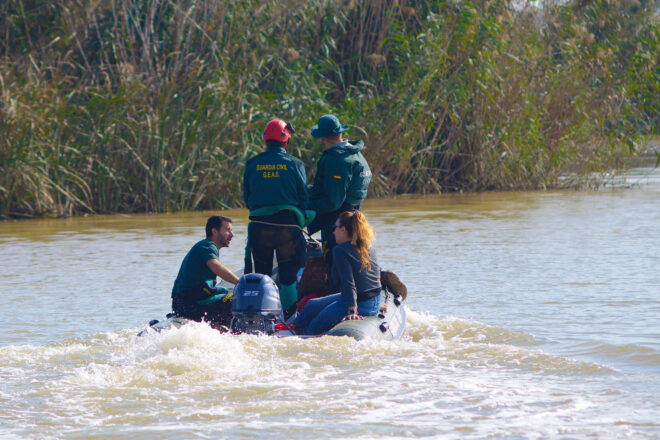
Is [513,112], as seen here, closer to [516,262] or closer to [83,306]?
[516,262]

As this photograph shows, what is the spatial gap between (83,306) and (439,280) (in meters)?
3.73

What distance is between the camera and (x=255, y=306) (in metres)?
7.35

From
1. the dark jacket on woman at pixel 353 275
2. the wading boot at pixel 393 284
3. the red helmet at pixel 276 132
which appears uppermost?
the red helmet at pixel 276 132

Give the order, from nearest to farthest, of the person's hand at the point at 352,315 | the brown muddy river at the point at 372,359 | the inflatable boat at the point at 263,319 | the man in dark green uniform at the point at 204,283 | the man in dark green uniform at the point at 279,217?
the brown muddy river at the point at 372,359
the inflatable boat at the point at 263,319
the person's hand at the point at 352,315
the man in dark green uniform at the point at 204,283
the man in dark green uniform at the point at 279,217

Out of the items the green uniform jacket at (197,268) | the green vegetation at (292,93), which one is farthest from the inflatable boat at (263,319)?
the green vegetation at (292,93)

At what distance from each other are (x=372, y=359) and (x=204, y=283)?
1.50 meters

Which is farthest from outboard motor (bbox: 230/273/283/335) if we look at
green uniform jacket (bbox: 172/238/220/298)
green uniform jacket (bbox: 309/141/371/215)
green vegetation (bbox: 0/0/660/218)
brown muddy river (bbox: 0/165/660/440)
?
green vegetation (bbox: 0/0/660/218)

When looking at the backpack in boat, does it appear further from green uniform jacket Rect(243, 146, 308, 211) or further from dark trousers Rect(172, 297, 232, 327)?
dark trousers Rect(172, 297, 232, 327)

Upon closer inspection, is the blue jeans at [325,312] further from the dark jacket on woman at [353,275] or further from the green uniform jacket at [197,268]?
the green uniform jacket at [197,268]

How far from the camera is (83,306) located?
9.95m

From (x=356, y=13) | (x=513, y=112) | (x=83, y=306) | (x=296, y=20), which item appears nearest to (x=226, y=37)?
(x=296, y=20)

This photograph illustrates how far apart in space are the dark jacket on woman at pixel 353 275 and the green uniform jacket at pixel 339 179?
2.70 ft

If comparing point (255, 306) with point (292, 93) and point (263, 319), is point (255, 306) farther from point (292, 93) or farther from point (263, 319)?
point (292, 93)

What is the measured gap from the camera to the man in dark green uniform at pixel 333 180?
27.6ft
